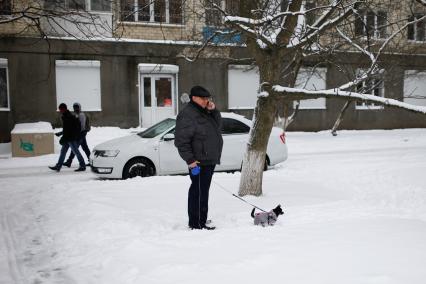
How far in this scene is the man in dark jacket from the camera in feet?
19.9

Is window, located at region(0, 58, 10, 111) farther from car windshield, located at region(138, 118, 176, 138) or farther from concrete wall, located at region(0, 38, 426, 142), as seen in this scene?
car windshield, located at region(138, 118, 176, 138)

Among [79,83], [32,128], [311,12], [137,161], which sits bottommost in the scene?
[137,161]

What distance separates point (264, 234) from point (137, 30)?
57.1 ft

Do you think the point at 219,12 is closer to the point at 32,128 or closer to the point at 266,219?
the point at 266,219

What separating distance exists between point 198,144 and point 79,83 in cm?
1571

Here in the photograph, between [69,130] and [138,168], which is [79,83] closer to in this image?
[69,130]

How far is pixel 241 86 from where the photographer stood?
78.1 feet

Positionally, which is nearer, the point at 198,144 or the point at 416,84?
the point at 198,144

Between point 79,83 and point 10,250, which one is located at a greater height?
point 79,83

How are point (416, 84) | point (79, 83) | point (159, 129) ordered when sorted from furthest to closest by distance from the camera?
point (416, 84), point (79, 83), point (159, 129)

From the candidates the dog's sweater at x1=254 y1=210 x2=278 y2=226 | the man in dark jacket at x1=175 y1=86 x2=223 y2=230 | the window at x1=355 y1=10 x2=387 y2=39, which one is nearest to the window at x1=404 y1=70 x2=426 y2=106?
the window at x1=355 y1=10 x2=387 y2=39

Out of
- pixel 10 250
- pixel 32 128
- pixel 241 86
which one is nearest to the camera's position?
pixel 10 250

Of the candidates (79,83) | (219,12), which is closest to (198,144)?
(219,12)

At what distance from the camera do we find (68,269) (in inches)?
192
